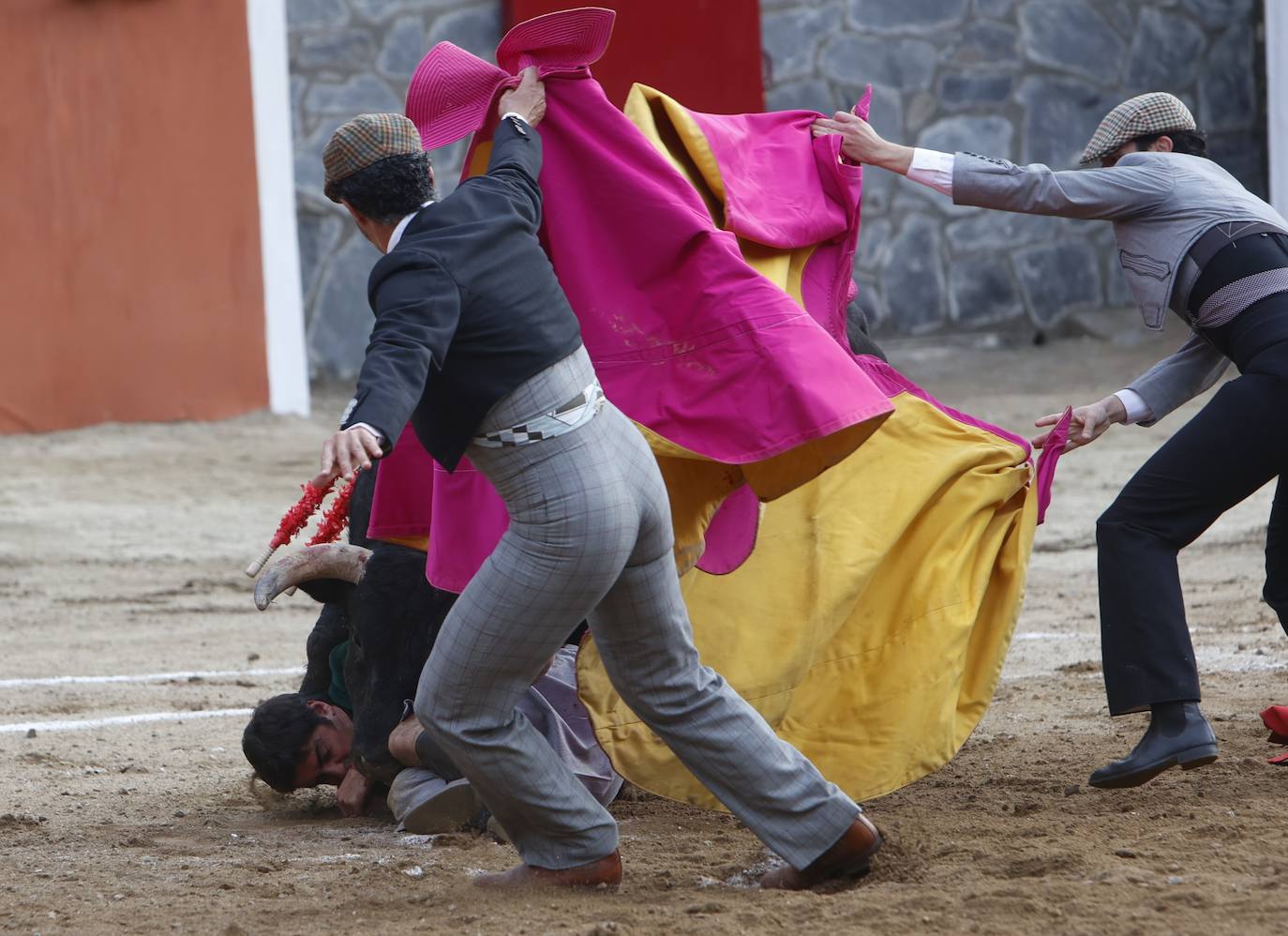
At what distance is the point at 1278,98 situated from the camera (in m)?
13.4

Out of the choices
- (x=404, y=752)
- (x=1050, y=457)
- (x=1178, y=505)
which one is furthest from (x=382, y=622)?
(x=1178, y=505)

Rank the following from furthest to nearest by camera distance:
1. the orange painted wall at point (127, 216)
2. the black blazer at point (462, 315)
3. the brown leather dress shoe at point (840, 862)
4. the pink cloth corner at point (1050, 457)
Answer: the orange painted wall at point (127, 216) → the pink cloth corner at point (1050, 457) → the brown leather dress shoe at point (840, 862) → the black blazer at point (462, 315)

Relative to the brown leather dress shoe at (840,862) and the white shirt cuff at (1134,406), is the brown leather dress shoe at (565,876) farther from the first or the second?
the white shirt cuff at (1134,406)

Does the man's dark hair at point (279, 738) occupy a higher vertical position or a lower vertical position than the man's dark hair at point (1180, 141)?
lower

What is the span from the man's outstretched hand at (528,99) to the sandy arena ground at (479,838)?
66.6 inches

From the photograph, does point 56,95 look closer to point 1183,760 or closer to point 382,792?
point 382,792

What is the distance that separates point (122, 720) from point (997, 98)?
9.80m

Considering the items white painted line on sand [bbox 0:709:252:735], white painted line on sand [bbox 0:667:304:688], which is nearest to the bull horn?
white painted line on sand [bbox 0:709:252:735]

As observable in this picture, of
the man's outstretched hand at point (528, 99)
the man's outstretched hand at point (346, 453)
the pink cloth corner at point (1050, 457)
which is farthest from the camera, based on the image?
the pink cloth corner at point (1050, 457)

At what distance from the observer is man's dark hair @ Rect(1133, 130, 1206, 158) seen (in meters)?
4.42

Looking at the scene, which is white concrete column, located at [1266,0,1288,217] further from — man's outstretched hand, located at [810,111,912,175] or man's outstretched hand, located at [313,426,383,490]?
man's outstretched hand, located at [313,426,383,490]

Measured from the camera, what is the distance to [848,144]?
182 inches

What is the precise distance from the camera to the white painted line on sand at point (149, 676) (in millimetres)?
6402

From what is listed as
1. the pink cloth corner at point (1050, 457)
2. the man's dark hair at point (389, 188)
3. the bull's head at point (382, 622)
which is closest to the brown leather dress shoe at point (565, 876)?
the bull's head at point (382, 622)
